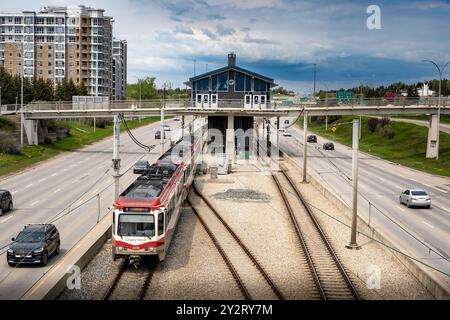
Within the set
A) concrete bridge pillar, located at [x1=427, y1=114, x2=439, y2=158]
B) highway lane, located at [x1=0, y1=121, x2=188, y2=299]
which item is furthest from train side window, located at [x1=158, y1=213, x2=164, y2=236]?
concrete bridge pillar, located at [x1=427, y1=114, x2=439, y2=158]

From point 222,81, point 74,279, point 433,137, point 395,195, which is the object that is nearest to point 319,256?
point 74,279

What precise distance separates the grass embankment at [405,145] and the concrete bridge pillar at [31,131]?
Answer: 5170 centimetres

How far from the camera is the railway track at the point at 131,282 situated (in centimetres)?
2189

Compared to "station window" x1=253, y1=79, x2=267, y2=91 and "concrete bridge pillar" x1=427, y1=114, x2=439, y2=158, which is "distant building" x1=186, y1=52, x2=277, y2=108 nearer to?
"station window" x1=253, y1=79, x2=267, y2=91

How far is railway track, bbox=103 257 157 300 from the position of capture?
71.8 ft

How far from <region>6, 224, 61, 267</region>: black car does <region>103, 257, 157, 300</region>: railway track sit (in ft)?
11.8

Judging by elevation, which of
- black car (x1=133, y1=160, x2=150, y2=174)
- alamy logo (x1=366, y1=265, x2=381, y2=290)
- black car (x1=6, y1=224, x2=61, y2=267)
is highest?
black car (x1=6, y1=224, x2=61, y2=267)

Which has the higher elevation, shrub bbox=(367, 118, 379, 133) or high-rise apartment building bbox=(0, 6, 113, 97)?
high-rise apartment building bbox=(0, 6, 113, 97)

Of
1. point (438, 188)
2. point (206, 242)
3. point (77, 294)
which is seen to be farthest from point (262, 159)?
point (77, 294)

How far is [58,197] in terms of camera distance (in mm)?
46938

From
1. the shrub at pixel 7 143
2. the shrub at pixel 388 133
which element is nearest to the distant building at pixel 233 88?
the shrub at pixel 7 143
